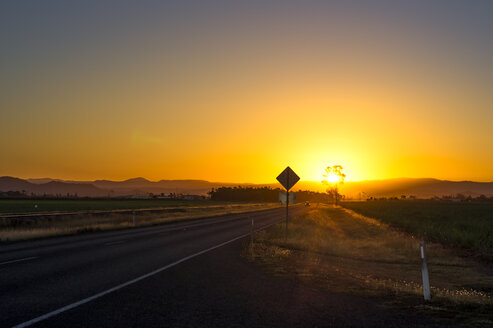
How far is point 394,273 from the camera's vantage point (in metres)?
13.0

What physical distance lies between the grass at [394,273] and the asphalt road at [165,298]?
777 millimetres

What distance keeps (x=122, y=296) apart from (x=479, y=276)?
11.2 metres

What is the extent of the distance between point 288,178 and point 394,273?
7.97 meters

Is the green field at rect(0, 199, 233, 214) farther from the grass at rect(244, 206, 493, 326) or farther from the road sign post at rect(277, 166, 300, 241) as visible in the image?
the grass at rect(244, 206, 493, 326)

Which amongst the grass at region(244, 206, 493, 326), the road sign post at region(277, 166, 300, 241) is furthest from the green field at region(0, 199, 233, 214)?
the grass at region(244, 206, 493, 326)

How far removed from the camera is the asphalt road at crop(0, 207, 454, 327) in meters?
6.12

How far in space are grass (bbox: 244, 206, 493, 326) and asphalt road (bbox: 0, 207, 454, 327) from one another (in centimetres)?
78

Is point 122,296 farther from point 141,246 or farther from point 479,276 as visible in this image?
point 479,276

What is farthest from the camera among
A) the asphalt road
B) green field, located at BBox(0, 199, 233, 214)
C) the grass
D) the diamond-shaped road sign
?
green field, located at BBox(0, 199, 233, 214)

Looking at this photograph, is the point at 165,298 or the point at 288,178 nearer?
the point at 165,298

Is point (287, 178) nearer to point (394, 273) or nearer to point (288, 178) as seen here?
point (288, 178)

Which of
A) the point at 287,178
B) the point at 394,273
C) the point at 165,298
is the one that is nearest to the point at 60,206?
the point at 287,178

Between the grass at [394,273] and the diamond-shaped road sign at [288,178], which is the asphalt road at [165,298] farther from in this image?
the diamond-shaped road sign at [288,178]

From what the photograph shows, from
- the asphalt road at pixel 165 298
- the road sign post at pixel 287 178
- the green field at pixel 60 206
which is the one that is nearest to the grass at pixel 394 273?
the asphalt road at pixel 165 298
